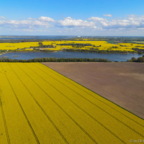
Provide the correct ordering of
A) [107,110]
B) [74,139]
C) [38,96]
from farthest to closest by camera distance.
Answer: [38,96], [107,110], [74,139]

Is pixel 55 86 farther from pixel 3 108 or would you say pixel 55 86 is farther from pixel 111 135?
pixel 111 135

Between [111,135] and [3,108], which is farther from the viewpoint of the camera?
[3,108]

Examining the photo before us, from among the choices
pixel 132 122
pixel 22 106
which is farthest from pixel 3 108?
pixel 132 122

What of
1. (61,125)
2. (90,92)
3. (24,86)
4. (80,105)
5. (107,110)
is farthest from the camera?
(24,86)

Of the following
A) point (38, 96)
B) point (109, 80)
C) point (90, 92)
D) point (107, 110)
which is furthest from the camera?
point (109, 80)

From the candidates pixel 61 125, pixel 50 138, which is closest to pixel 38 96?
pixel 61 125

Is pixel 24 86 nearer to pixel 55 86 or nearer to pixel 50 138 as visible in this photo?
pixel 55 86
